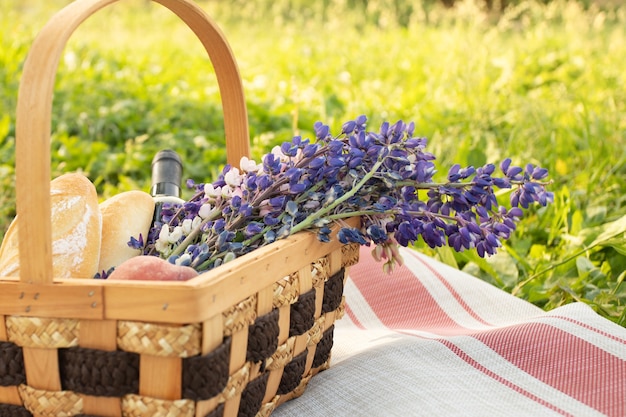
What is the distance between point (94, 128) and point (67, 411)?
278cm

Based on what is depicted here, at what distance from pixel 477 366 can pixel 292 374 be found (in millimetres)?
361

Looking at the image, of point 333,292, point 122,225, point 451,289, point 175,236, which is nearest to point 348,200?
point 333,292

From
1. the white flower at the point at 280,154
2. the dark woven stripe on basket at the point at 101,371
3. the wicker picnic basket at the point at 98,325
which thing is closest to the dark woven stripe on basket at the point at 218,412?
the wicker picnic basket at the point at 98,325

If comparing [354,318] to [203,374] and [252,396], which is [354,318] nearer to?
[252,396]

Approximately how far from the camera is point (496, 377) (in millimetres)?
1405

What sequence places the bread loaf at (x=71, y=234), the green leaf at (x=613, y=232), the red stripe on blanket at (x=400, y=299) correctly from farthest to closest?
1. the green leaf at (x=613, y=232)
2. the red stripe on blanket at (x=400, y=299)
3. the bread loaf at (x=71, y=234)

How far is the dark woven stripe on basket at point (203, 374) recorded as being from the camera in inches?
40.5

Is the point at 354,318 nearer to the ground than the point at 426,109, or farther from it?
nearer to the ground

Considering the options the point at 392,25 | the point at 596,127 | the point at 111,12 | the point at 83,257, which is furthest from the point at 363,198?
the point at 111,12

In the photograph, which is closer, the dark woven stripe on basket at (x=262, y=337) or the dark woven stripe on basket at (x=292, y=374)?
the dark woven stripe on basket at (x=262, y=337)

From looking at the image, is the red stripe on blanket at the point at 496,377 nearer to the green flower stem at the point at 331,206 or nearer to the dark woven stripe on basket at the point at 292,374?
the dark woven stripe on basket at the point at 292,374

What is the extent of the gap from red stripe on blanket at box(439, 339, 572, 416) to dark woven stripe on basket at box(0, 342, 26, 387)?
80cm

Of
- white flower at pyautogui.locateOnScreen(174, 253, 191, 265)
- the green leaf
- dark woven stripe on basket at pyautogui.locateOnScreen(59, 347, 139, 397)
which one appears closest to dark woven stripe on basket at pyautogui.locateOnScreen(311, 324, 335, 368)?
white flower at pyautogui.locateOnScreen(174, 253, 191, 265)

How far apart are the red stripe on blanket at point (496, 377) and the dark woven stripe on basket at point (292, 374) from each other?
0.32 metres
